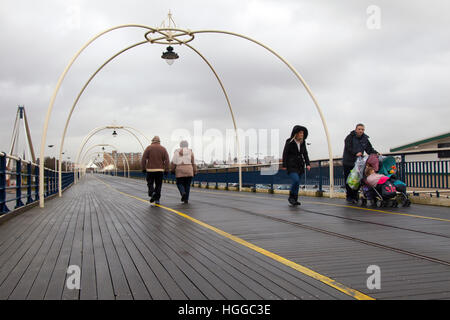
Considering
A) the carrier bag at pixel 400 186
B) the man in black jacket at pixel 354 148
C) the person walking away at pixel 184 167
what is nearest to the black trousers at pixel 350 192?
the man in black jacket at pixel 354 148

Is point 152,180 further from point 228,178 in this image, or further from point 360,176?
point 228,178

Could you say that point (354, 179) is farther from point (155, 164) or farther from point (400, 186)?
point (155, 164)

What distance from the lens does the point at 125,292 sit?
10.2 feet

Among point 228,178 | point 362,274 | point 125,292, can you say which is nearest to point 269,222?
point 362,274

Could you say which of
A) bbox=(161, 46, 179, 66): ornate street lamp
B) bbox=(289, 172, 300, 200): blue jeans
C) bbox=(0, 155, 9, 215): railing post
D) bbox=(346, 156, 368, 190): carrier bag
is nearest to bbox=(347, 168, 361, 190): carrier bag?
bbox=(346, 156, 368, 190): carrier bag

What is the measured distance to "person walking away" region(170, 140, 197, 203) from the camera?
11883mm

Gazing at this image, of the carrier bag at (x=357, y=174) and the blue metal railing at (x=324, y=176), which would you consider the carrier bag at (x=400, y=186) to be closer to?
the carrier bag at (x=357, y=174)

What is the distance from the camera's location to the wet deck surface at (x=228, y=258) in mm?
3127

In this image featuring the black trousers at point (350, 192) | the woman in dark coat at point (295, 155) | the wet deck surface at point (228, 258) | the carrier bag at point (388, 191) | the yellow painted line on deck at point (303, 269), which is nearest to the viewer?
the yellow painted line on deck at point (303, 269)

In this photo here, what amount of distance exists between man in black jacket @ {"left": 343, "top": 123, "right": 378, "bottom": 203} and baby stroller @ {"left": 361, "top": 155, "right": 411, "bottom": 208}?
1.82 ft

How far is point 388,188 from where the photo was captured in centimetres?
921

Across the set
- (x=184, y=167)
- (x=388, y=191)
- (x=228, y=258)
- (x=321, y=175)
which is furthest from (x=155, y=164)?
(x=228, y=258)

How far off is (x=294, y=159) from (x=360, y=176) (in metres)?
1.69

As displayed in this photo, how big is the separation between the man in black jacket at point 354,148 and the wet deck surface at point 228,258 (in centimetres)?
330
